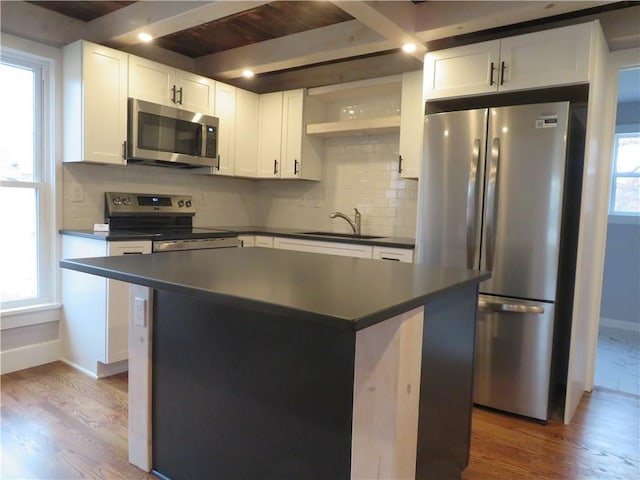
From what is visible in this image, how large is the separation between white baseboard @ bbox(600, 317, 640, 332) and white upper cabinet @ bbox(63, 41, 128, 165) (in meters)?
4.96

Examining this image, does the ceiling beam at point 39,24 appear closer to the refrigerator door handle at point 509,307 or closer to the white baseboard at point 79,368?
the white baseboard at point 79,368

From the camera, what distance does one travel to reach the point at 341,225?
429 cm

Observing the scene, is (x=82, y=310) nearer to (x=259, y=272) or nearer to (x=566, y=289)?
(x=259, y=272)

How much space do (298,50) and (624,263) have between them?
3947 mm

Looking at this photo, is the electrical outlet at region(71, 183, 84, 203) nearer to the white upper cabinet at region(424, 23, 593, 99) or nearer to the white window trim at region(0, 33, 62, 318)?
the white window trim at region(0, 33, 62, 318)

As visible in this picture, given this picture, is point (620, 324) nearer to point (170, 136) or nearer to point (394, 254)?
point (394, 254)

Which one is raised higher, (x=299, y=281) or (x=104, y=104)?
(x=104, y=104)

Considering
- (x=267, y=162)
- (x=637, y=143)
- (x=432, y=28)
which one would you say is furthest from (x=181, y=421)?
(x=637, y=143)

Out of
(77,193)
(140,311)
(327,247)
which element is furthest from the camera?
(327,247)

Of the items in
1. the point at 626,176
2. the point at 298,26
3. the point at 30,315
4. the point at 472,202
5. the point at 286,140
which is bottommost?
the point at 30,315

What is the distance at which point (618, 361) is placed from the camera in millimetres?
3764

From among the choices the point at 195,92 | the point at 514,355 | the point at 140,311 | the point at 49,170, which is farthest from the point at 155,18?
the point at 514,355

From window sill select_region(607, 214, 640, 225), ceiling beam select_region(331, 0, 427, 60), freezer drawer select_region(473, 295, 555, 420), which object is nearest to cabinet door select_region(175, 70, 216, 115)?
ceiling beam select_region(331, 0, 427, 60)

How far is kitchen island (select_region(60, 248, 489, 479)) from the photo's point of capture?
4.30 feet
